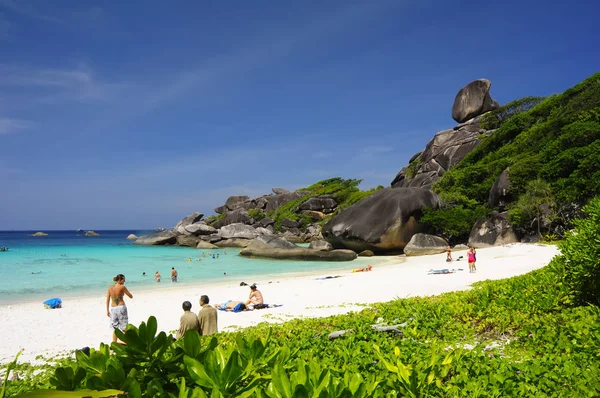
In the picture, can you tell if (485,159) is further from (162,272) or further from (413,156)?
(162,272)

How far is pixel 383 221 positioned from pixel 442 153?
19.2m

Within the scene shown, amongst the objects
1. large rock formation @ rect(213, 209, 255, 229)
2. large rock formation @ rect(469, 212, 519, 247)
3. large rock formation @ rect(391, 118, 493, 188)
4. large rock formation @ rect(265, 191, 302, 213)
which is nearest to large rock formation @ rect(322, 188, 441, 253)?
large rock formation @ rect(469, 212, 519, 247)

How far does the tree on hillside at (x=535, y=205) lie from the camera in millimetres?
25792

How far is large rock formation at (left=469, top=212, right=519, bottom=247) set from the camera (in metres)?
28.0

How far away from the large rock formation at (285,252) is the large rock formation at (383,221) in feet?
6.63

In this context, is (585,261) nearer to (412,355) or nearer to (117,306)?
(412,355)

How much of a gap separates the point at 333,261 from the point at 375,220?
4.68m

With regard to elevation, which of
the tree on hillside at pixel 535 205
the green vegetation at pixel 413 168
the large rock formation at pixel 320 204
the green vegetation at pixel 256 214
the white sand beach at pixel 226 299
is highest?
the green vegetation at pixel 413 168

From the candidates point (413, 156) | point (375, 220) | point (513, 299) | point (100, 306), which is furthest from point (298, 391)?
point (413, 156)

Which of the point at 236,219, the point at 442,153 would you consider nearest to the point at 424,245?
the point at 442,153

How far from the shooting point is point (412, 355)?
3869 millimetres

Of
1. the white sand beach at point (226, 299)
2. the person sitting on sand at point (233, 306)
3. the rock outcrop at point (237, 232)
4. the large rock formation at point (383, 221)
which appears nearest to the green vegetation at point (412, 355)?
the white sand beach at point (226, 299)

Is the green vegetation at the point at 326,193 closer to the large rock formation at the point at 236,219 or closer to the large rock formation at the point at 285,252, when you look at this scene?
the large rock formation at the point at 236,219

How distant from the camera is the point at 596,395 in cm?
269
